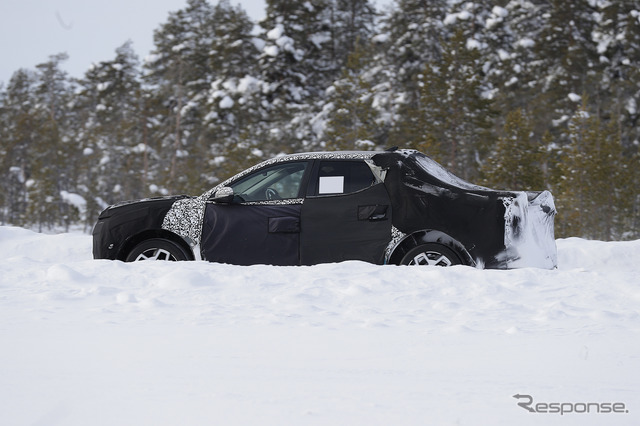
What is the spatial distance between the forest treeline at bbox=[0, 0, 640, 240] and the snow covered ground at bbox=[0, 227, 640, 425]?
59.9ft

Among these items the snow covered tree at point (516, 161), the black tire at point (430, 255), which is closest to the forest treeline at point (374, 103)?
the snow covered tree at point (516, 161)

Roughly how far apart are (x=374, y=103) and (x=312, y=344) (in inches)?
1261

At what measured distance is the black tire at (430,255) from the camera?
605cm

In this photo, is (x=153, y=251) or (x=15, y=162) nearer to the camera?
(x=153, y=251)

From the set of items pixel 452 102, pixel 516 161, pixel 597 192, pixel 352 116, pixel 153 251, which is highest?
pixel 452 102

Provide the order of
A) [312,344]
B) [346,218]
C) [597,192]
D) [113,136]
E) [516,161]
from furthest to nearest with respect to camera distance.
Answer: [113,136] < [516,161] < [597,192] < [346,218] < [312,344]

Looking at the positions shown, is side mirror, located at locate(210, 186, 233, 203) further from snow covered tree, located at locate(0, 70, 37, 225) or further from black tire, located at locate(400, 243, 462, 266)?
snow covered tree, located at locate(0, 70, 37, 225)

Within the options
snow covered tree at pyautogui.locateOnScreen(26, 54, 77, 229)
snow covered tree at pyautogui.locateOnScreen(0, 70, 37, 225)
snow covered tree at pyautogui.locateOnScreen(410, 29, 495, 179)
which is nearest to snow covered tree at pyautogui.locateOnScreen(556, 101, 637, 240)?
snow covered tree at pyautogui.locateOnScreen(410, 29, 495, 179)

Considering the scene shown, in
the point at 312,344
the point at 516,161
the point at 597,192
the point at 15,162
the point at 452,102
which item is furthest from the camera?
the point at 15,162

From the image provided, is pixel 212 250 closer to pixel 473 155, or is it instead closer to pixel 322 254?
pixel 322 254

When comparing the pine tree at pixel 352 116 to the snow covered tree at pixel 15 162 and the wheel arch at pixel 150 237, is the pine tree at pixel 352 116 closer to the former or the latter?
the wheel arch at pixel 150 237

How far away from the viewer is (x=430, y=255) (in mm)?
6121

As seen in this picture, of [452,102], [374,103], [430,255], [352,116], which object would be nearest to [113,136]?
[374,103]

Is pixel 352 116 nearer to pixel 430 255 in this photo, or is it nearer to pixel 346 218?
pixel 346 218
